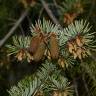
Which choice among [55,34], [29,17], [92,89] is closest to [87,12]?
[29,17]

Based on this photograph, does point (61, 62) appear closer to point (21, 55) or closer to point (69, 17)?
point (21, 55)

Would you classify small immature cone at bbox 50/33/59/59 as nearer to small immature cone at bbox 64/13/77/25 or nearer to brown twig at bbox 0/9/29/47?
small immature cone at bbox 64/13/77/25

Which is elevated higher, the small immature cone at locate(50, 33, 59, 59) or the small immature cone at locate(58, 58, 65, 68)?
the small immature cone at locate(50, 33, 59, 59)

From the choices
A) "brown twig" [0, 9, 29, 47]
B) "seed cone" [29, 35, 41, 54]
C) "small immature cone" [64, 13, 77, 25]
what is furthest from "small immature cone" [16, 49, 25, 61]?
"brown twig" [0, 9, 29, 47]

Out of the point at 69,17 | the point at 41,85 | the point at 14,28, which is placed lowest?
the point at 41,85

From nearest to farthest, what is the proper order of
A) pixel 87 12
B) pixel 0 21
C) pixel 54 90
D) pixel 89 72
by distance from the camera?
pixel 54 90 → pixel 89 72 → pixel 87 12 → pixel 0 21

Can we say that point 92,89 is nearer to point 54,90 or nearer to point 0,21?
point 54,90

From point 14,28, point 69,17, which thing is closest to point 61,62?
point 69,17

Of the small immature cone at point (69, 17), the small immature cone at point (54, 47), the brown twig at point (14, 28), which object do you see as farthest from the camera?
the brown twig at point (14, 28)

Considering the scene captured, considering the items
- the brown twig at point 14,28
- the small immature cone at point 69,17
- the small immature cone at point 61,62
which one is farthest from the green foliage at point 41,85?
the brown twig at point 14,28

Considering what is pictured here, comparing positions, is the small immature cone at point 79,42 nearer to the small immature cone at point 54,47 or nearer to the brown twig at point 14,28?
the small immature cone at point 54,47

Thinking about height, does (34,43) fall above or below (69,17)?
below
